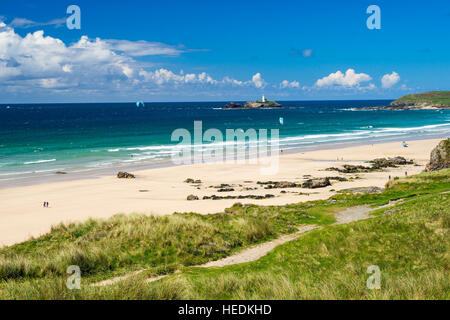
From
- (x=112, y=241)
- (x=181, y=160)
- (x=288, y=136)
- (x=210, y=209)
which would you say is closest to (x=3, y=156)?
(x=181, y=160)

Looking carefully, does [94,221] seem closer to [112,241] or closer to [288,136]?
[112,241]

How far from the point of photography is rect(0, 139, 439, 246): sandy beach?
27.1 m

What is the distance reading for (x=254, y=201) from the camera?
97.9 ft

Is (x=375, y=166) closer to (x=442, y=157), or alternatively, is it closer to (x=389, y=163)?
(x=389, y=163)

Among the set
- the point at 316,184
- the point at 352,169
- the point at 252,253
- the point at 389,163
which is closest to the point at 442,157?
the point at 316,184

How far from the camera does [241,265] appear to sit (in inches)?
480

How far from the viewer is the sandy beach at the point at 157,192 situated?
2709 centimetres

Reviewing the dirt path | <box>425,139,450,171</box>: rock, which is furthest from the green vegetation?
<box>425,139,450,171</box>: rock

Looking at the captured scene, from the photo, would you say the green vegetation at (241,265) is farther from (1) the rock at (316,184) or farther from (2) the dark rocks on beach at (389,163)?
(2) the dark rocks on beach at (389,163)

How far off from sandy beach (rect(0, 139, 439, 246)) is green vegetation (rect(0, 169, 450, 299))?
6609 millimetres

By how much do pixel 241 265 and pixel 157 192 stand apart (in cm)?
2485

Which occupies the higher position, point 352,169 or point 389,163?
point 389,163

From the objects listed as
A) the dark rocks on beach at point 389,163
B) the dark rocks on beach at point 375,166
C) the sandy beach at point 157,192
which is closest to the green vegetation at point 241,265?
the sandy beach at point 157,192
